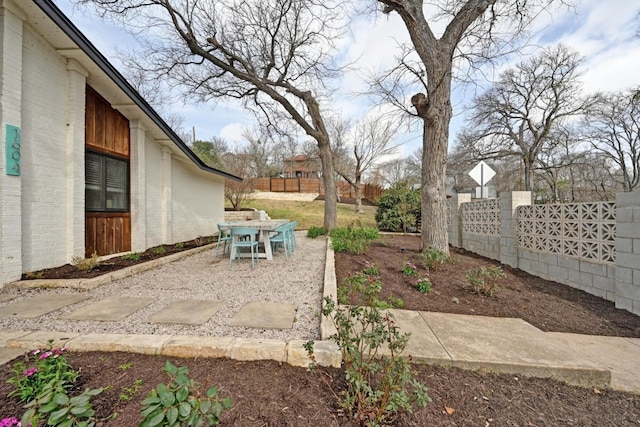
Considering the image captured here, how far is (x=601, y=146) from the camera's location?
57.0 ft

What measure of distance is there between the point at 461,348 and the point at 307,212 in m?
17.7

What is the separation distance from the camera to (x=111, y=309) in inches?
128

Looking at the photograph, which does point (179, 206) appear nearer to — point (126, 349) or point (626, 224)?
point (126, 349)

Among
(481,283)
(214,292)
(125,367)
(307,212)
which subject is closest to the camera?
(125,367)

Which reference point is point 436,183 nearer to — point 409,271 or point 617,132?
point 409,271

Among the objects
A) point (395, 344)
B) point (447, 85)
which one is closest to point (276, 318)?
point (395, 344)

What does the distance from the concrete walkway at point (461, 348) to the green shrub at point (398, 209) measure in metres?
9.41

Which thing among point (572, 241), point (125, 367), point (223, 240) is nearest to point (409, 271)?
point (572, 241)

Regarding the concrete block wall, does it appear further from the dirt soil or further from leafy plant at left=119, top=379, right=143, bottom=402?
leafy plant at left=119, top=379, right=143, bottom=402

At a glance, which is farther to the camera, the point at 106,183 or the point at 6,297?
the point at 106,183

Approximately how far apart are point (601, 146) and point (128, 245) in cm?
2598

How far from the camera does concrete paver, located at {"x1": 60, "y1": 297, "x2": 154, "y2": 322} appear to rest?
2998 mm

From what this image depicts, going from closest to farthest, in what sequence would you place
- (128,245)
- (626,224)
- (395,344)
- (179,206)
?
(395,344), (626,224), (128,245), (179,206)

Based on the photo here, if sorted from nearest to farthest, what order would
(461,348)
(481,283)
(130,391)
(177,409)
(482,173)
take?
(177,409), (130,391), (461,348), (481,283), (482,173)
